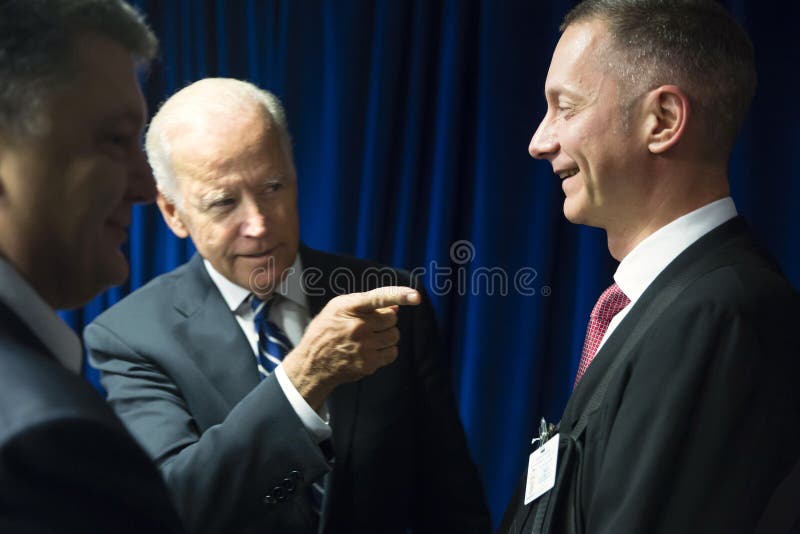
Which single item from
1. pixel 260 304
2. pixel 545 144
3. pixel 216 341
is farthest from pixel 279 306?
pixel 545 144

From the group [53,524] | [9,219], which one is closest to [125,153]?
[9,219]

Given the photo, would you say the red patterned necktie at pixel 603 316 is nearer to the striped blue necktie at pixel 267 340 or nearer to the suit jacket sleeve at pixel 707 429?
the suit jacket sleeve at pixel 707 429

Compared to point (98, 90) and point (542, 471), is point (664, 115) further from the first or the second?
point (98, 90)

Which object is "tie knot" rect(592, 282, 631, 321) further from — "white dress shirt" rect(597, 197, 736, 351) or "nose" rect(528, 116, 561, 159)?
"nose" rect(528, 116, 561, 159)

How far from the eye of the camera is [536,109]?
2.21 metres

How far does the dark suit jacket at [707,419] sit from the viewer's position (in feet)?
2.96

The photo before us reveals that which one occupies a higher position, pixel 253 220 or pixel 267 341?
pixel 253 220

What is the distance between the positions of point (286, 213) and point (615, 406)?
837 millimetres

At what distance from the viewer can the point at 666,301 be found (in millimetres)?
1021

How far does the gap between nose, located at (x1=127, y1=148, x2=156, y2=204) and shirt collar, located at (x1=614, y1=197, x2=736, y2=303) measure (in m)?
0.67

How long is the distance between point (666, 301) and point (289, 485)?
2.26ft

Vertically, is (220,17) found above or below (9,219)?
above

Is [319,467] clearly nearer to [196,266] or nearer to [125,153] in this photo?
[196,266]

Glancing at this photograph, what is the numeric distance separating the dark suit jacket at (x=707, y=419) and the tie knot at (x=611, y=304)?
302 mm
